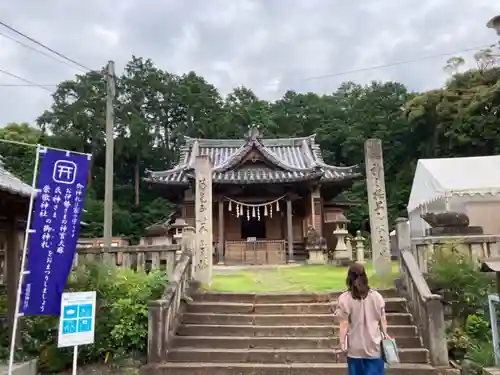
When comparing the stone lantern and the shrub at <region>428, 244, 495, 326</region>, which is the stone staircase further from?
the stone lantern

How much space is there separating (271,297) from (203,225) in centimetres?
273

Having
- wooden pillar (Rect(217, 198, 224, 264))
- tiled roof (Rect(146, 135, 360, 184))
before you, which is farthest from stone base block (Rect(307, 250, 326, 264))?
wooden pillar (Rect(217, 198, 224, 264))

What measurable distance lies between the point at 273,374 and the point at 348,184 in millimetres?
16349

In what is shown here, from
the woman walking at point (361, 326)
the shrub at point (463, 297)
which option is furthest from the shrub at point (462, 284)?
the woman walking at point (361, 326)

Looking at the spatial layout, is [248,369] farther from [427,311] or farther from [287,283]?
[287,283]

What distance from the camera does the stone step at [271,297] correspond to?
8555mm

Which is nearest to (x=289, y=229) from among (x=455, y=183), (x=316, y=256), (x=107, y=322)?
(x=316, y=256)

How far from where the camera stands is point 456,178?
16672mm

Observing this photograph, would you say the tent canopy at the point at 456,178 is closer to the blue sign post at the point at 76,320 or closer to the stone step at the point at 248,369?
the stone step at the point at 248,369

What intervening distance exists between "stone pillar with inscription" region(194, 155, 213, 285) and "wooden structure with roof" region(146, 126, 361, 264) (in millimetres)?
8439

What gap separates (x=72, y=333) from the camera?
5.54m

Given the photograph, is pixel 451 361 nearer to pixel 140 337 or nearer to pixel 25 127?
pixel 140 337

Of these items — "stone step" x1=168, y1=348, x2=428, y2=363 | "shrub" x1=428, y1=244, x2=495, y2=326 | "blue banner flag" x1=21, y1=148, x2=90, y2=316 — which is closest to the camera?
"blue banner flag" x1=21, y1=148, x2=90, y2=316

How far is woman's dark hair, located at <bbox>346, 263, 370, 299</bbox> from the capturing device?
14.5 feet
